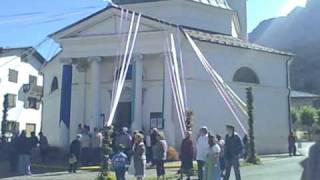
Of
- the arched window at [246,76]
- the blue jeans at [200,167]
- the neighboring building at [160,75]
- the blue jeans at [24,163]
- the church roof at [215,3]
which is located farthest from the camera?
the church roof at [215,3]

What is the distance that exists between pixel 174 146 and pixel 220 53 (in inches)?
231

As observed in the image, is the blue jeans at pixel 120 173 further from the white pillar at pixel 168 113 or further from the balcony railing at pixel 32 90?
the balcony railing at pixel 32 90

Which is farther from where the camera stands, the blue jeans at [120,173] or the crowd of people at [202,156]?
the blue jeans at [120,173]

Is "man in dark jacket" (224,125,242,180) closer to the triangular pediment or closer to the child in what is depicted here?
the child

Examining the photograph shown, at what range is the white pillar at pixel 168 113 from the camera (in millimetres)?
25656

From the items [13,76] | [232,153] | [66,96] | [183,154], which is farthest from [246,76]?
[13,76]

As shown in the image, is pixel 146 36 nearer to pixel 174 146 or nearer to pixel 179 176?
pixel 174 146

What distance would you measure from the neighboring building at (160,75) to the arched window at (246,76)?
0.06 meters

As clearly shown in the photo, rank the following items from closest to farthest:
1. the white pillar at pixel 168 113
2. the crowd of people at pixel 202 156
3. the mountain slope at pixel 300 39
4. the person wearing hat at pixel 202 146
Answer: the crowd of people at pixel 202 156 → the person wearing hat at pixel 202 146 → the white pillar at pixel 168 113 → the mountain slope at pixel 300 39

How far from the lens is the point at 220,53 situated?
28.1m

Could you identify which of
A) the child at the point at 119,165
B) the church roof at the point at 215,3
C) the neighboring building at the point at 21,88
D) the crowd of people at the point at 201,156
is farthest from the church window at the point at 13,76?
the child at the point at 119,165

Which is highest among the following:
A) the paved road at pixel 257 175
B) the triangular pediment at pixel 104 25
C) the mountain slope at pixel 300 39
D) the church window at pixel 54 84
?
the mountain slope at pixel 300 39

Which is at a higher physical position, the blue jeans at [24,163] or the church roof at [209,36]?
the church roof at [209,36]

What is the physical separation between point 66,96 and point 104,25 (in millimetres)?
4458
